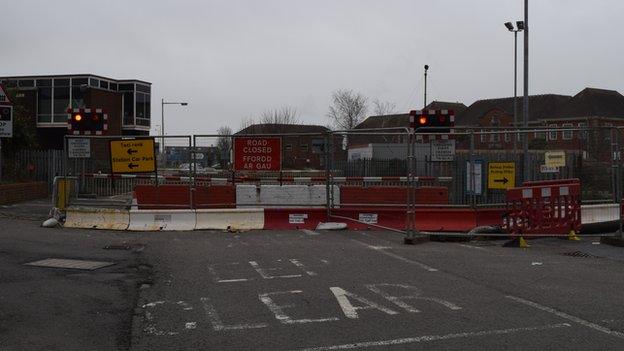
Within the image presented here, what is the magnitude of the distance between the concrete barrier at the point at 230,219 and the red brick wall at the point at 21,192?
9.33 m

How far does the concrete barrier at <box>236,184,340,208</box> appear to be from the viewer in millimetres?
14578

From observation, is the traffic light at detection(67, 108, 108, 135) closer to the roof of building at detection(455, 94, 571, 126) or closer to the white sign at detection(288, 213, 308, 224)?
the white sign at detection(288, 213, 308, 224)

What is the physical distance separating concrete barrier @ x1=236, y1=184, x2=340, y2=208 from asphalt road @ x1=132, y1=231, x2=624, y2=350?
3.24 meters

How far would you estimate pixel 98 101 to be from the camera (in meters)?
51.2

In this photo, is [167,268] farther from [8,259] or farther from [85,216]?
[85,216]

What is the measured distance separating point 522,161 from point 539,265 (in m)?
10.1

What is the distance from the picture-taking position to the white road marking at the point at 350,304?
251 inches

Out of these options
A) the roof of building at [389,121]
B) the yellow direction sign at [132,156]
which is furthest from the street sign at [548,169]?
the roof of building at [389,121]

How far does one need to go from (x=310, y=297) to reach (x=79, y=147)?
9.53 metres

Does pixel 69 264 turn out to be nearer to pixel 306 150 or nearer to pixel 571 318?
pixel 571 318

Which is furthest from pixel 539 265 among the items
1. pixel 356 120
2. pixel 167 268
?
pixel 356 120

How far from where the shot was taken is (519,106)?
8044 centimetres

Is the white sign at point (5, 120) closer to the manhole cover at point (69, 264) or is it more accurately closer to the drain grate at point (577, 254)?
the manhole cover at point (69, 264)

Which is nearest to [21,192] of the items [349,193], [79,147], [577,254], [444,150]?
[79,147]
